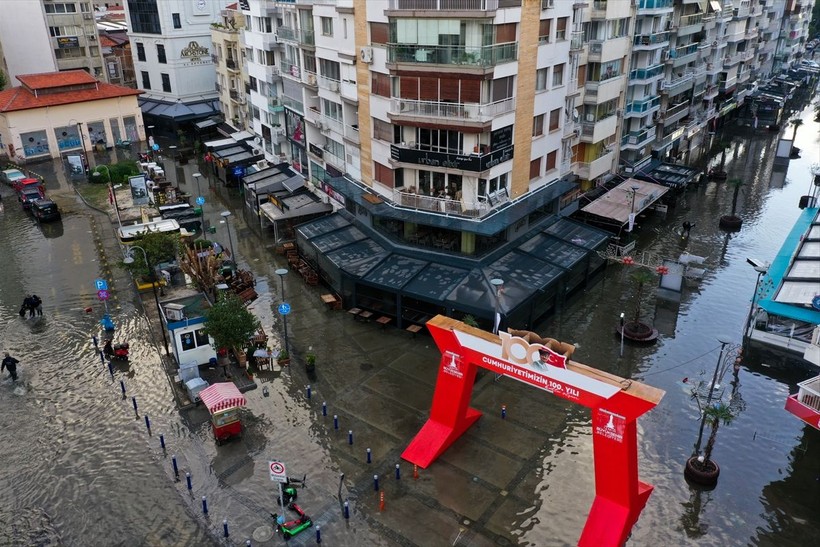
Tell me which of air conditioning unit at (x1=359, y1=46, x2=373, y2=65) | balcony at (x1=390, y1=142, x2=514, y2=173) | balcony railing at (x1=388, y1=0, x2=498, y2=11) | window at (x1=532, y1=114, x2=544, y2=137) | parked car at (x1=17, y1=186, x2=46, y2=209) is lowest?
parked car at (x1=17, y1=186, x2=46, y2=209)

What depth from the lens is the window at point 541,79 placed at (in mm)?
41438

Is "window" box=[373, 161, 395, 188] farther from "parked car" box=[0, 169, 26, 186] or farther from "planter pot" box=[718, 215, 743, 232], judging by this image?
"parked car" box=[0, 169, 26, 186]

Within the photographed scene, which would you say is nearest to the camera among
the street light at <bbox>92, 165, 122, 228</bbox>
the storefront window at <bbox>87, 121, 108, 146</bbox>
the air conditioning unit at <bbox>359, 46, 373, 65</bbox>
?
the air conditioning unit at <bbox>359, 46, 373, 65</bbox>

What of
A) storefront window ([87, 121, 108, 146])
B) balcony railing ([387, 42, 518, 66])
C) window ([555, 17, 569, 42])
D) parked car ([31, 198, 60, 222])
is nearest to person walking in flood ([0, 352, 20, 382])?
parked car ([31, 198, 60, 222])

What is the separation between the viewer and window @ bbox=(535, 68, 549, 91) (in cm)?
4144

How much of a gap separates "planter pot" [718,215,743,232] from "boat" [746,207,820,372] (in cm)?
1395

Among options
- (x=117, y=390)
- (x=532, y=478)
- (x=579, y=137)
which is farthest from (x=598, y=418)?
(x=579, y=137)

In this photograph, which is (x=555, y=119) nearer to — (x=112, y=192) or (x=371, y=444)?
(x=371, y=444)

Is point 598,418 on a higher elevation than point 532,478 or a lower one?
higher

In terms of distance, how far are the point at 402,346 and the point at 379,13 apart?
20.7 meters

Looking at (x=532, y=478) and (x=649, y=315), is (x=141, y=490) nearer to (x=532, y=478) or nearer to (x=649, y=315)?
(x=532, y=478)

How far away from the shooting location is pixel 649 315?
41.9m

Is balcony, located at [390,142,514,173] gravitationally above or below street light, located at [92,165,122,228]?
above

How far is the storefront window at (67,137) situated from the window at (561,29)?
6363 centimetres
